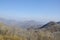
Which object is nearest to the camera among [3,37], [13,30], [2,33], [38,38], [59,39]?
[3,37]

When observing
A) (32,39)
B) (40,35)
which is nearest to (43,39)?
(40,35)

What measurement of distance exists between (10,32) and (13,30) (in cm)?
90

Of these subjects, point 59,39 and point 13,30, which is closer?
point 13,30

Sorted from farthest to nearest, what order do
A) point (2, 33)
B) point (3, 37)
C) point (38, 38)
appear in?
1. point (38, 38)
2. point (2, 33)
3. point (3, 37)

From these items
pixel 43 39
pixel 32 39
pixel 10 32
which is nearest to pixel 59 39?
pixel 43 39

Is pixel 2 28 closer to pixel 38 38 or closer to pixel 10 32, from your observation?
pixel 10 32

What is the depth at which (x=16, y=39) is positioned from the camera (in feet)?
54.9

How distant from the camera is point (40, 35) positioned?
21531mm

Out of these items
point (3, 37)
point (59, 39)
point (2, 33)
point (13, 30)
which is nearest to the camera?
point (3, 37)

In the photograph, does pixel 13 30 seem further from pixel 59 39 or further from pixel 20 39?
pixel 59 39

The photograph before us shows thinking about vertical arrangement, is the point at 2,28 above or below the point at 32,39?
above

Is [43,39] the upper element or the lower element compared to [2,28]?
lower

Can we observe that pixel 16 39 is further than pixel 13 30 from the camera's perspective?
No

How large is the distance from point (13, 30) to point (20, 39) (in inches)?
106
